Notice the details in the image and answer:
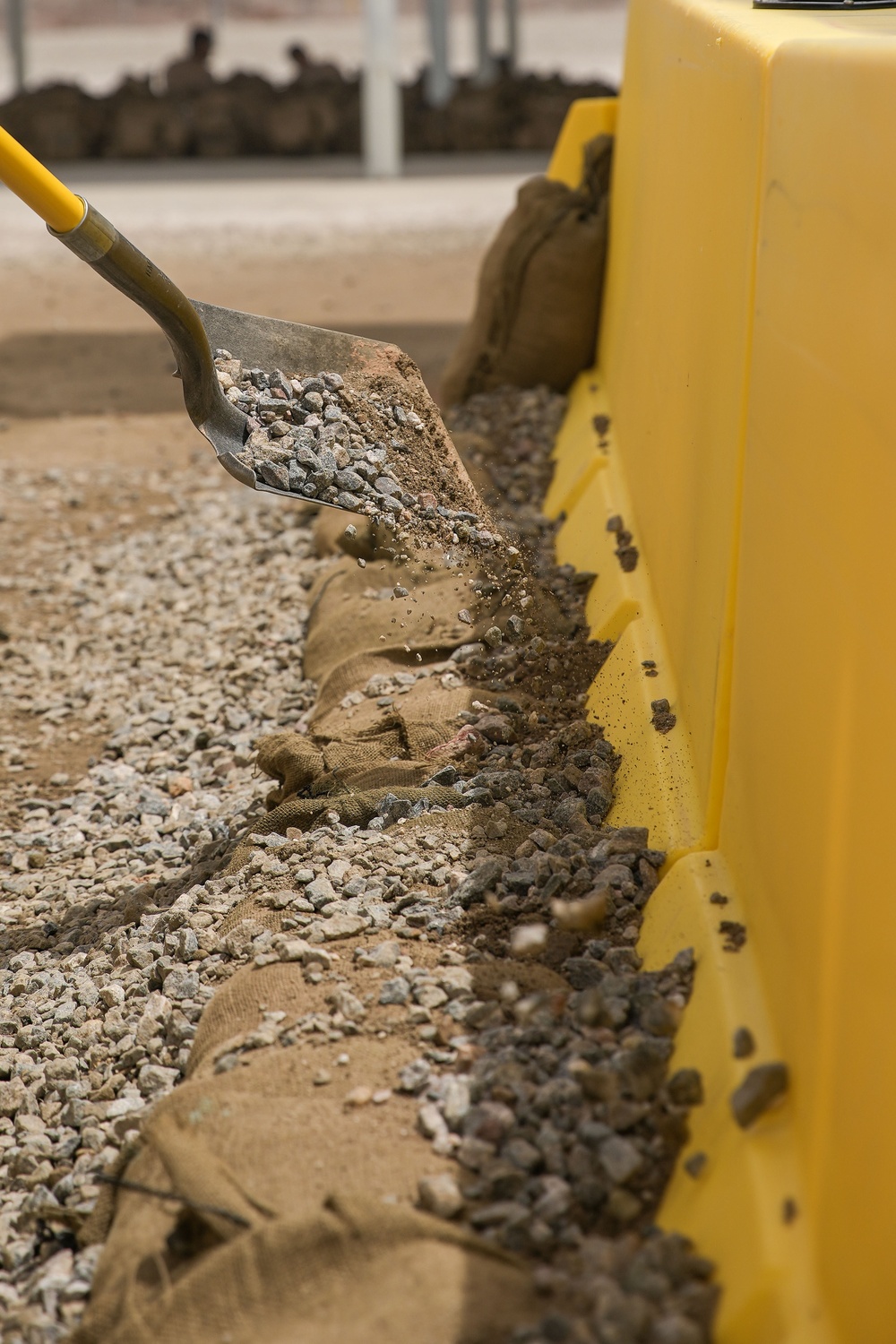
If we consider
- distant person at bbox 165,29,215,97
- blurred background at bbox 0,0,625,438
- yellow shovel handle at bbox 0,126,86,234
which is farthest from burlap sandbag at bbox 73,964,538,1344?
distant person at bbox 165,29,215,97

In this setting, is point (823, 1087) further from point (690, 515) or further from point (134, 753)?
point (134, 753)

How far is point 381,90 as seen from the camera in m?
11.1

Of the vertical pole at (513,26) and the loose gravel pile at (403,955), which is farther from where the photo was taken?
the vertical pole at (513,26)

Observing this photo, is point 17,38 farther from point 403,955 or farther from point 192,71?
point 403,955

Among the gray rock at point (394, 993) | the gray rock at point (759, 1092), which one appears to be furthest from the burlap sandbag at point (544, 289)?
the gray rock at point (759, 1092)

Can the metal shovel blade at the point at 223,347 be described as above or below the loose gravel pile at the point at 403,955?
above

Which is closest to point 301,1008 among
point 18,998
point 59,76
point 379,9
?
point 18,998

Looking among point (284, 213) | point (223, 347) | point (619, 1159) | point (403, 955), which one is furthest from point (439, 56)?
point (619, 1159)

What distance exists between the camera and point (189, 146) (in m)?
13.7

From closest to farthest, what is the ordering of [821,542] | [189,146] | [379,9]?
[821,542] < [379,9] < [189,146]

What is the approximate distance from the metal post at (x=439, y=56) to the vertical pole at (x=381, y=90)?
2463 mm

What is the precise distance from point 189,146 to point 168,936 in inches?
508

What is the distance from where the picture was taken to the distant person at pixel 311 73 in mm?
13914

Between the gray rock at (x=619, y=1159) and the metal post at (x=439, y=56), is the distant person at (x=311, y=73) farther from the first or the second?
the gray rock at (x=619, y=1159)
